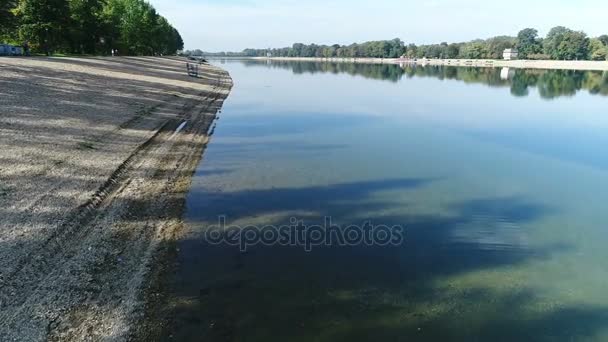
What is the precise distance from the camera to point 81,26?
70.9 m

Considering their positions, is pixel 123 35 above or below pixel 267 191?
above

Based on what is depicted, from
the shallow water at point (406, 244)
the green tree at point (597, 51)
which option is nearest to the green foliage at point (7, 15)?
the shallow water at point (406, 244)

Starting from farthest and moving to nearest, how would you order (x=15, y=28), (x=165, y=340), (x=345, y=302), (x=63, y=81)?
(x=15, y=28)
(x=63, y=81)
(x=345, y=302)
(x=165, y=340)

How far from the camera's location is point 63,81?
28172mm

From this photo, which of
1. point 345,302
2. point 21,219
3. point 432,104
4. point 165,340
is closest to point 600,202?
point 345,302

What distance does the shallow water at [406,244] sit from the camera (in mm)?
8102

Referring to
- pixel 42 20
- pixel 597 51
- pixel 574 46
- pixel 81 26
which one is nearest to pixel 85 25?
pixel 81 26

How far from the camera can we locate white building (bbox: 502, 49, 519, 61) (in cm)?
18712

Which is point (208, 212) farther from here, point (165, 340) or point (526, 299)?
point (526, 299)

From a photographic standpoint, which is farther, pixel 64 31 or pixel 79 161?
pixel 64 31

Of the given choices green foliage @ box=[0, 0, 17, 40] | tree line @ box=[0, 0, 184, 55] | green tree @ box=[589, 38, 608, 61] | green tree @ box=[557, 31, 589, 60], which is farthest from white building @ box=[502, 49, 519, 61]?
green foliage @ box=[0, 0, 17, 40]

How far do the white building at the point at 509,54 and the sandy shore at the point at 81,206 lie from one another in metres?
198

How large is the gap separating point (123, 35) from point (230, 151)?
84192 millimetres

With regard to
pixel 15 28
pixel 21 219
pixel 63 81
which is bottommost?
pixel 21 219
